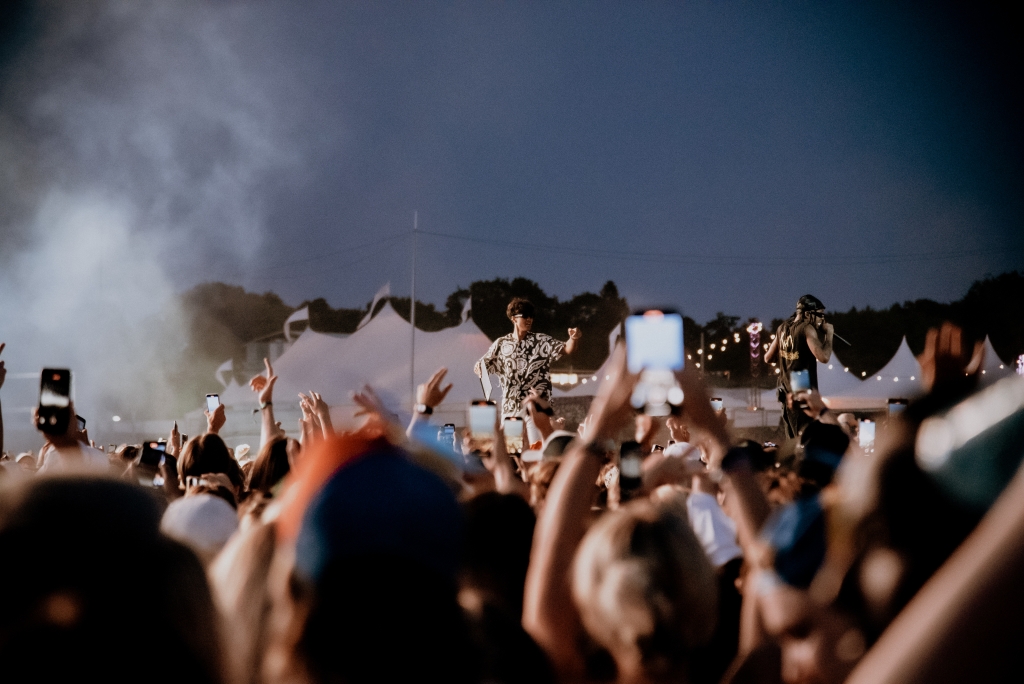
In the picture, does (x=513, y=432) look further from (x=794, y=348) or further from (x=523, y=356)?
(x=794, y=348)

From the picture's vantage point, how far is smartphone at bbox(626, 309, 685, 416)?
2.67m

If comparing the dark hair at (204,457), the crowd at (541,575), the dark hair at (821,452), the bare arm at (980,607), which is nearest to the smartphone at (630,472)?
the dark hair at (821,452)

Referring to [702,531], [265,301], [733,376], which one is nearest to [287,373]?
[702,531]

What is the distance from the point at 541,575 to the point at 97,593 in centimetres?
126

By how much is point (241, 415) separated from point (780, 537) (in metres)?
17.6

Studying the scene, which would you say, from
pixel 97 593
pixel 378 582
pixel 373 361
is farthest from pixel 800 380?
pixel 373 361

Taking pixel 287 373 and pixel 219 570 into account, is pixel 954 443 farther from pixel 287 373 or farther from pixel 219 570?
pixel 287 373

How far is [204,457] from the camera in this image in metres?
4.58

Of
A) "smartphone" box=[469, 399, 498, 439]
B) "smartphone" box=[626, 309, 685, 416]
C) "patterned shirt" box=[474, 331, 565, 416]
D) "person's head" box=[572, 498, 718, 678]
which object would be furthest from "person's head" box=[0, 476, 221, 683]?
"patterned shirt" box=[474, 331, 565, 416]

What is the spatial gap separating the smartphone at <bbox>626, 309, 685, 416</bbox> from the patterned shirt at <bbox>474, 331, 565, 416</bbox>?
142 inches

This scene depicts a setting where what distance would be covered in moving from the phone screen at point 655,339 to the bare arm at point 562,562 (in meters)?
0.70

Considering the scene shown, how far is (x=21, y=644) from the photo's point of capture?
0.88 metres

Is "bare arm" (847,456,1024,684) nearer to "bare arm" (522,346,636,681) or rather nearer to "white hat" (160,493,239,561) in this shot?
"bare arm" (522,346,636,681)

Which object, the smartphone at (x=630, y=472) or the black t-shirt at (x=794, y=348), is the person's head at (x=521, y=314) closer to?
the black t-shirt at (x=794, y=348)
